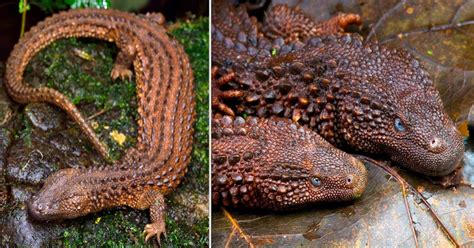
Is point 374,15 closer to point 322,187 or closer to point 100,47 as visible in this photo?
point 322,187

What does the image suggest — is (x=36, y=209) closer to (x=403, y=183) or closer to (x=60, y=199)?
(x=60, y=199)

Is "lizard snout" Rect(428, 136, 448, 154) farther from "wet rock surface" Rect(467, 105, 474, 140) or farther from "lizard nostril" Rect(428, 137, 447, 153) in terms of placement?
"wet rock surface" Rect(467, 105, 474, 140)

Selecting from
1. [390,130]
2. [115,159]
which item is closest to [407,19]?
[390,130]

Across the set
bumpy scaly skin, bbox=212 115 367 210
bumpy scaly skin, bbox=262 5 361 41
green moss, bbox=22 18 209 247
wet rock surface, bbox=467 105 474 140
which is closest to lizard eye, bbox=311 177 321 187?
bumpy scaly skin, bbox=212 115 367 210

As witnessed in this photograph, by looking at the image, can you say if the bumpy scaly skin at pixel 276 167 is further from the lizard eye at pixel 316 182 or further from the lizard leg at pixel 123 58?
the lizard leg at pixel 123 58

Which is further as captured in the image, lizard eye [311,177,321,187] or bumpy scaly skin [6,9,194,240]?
bumpy scaly skin [6,9,194,240]

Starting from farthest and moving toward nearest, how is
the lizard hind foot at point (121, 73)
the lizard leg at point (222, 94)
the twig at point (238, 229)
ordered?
1. the lizard hind foot at point (121, 73)
2. the lizard leg at point (222, 94)
3. the twig at point (238, 229)

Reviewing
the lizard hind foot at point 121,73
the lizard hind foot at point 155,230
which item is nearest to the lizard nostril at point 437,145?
the lizard hind foot at point 155,230
